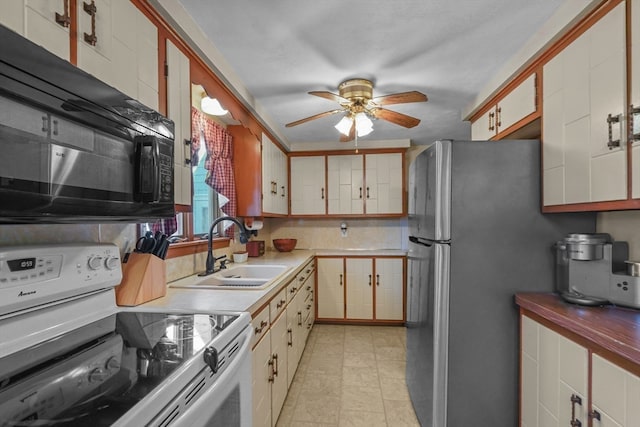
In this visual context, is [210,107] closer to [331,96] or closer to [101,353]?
[331,96]

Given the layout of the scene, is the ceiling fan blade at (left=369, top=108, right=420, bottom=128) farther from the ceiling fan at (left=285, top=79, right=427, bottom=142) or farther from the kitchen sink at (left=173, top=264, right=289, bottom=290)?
the kitchen sink at (left=173, top=264, right=289, bottom=290)

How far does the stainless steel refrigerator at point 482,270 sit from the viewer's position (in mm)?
1618

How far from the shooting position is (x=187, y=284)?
171 centimetres

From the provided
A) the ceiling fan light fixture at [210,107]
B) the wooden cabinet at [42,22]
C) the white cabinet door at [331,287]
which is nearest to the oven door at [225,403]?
the wooden cabinet at [42,22]

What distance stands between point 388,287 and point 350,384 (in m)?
1.44

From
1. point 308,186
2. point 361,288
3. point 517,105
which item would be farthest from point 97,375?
point 308,186

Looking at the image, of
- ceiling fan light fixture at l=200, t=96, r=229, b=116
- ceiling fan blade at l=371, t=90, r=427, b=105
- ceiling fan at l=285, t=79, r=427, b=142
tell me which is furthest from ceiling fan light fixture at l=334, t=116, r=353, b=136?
ceiling fan light fixture at l=200, t=96, r=229, b=116

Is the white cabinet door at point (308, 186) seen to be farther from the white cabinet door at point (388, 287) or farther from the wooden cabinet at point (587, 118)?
the wooden cabinet at point (587, 118)

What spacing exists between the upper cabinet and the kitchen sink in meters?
1.56

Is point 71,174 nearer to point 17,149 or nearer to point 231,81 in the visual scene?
point 17,149

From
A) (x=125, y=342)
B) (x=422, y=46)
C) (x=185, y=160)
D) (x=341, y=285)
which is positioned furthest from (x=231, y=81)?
(x=341, y=285)

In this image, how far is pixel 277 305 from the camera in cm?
183

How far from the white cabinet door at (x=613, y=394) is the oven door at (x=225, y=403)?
122cm

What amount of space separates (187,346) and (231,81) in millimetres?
1720
